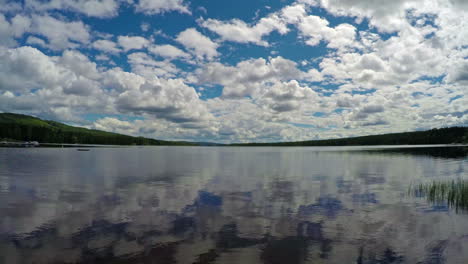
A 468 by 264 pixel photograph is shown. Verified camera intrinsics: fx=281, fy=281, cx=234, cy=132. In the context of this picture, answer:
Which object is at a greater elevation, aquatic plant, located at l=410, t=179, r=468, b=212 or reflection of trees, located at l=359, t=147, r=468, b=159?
reflection of trees, located at l=359, t=147, r=468, b=159

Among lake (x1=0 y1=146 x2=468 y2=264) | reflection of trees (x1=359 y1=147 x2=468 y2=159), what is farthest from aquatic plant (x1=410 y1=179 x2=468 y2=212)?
reflection of trees (x1=359 y1=147 x2=468 y2=159)

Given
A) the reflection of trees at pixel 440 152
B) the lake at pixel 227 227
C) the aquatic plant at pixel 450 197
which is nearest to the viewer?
the lake at pixel 227 227

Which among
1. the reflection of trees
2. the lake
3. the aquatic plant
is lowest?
the lake

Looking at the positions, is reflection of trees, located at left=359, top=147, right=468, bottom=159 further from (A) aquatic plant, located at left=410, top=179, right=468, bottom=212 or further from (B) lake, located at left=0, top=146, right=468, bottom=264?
(B) lake, located at left=0, top=146, right=468, bottom=264

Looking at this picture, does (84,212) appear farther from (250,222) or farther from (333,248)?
(333,248)

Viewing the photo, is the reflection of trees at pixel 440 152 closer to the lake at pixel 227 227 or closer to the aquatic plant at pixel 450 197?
the aquatic plant at pixel 450 197

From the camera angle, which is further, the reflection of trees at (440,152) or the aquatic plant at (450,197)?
the reflection of trees at (440,152)

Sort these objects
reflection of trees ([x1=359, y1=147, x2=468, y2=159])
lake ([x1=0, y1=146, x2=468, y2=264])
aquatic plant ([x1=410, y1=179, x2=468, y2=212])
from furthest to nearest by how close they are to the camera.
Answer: reflection of trees ([x1=359, y1=147, x2=468, y2=159]) → aquatic plant ([x1=410, y1=179, x2=468, y2=212]) → lake ([x1=0, y1=146, x2=468, y2=264])

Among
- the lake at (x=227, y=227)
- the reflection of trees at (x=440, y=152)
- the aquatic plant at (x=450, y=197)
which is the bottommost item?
the lake at (x=227, y=227)

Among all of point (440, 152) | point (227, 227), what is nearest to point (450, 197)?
point (227, 227)

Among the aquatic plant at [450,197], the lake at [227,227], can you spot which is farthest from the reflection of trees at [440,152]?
the lake at [227,227]

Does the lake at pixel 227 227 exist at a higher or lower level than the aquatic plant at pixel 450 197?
lower

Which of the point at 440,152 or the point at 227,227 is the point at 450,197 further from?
the point at 440,152

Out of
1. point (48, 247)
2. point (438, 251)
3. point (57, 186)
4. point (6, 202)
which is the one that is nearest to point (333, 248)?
point (438, 251)
